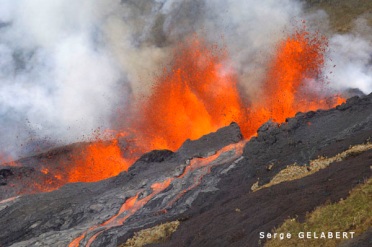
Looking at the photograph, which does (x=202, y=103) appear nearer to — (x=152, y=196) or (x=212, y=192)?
(x=152, y=196)

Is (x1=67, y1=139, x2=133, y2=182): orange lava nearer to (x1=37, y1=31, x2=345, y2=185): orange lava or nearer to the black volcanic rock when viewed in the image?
(x1=37, y1=31, x2=345, y2=185): orange lava

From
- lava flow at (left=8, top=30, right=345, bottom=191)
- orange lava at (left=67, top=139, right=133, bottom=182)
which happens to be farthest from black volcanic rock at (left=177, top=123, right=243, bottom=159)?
orange lava at (left=67, top=139, right=133, bottom=182)

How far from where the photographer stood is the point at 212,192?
1219 inches

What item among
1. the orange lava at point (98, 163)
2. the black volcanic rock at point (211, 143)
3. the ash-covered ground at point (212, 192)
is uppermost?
the orange lava at point (98, 163)

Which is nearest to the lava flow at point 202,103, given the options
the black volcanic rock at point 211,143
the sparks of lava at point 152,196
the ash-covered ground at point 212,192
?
the black volcanic rock at point 211,143

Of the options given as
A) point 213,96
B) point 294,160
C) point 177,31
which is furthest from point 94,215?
point 177,31

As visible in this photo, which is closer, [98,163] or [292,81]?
[98,163]

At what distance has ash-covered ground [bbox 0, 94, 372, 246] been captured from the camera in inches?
799

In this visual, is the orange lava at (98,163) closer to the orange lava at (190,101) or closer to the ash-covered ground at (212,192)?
the orange lava at (190,101)

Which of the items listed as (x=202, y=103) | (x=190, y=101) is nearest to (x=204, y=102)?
(x=202, y=103)

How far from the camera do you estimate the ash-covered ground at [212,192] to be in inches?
799

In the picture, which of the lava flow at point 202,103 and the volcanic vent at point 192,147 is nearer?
the volcanic vent at point 192,147

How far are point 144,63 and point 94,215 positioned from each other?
50111 millimetres

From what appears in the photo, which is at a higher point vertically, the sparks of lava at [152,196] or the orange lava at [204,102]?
the orange lava at [204,102]
